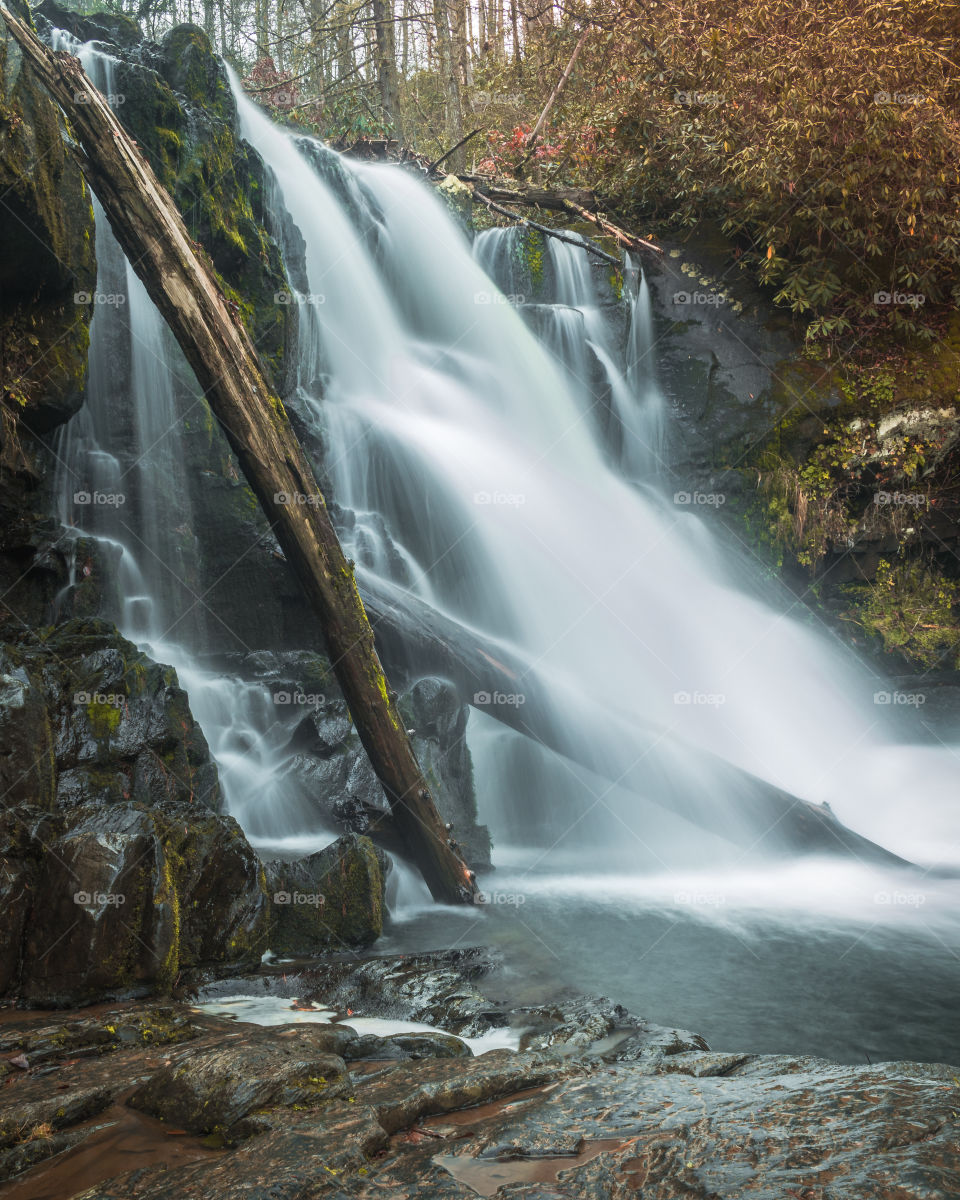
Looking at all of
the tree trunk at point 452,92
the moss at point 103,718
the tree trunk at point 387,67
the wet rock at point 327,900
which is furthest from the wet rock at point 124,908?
the tree trunk at point 452,92

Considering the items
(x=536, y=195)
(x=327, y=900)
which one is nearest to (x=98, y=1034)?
(x=327, y=900)

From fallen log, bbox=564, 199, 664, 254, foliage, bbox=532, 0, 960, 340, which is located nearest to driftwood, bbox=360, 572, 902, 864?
foliage, bbox=532, 0, 960, 340

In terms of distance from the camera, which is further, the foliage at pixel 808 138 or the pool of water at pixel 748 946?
the foliage at pixel 808 138

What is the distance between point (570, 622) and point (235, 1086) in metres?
7.04

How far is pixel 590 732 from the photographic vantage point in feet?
22.6

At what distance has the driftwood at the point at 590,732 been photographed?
6691mm

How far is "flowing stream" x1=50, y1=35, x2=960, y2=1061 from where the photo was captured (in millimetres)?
4965

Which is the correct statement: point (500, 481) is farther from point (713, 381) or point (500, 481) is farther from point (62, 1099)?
point (62, 1099)

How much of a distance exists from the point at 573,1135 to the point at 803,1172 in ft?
1.91

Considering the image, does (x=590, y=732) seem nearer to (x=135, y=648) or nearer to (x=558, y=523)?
(x=135, y=648)

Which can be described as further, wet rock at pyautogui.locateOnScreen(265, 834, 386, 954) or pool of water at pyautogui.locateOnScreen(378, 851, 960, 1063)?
wet rock at pyautogui.locateOnScreen(265, 834, 386, 954)

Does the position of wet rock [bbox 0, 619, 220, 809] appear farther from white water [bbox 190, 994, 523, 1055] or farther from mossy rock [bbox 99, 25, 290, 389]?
mossy rock [bbox 99, 25, 290, 389]

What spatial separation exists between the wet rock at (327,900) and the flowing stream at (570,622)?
0.46 m

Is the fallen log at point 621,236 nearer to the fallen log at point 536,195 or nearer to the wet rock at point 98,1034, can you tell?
the fallen log at point 536,195
